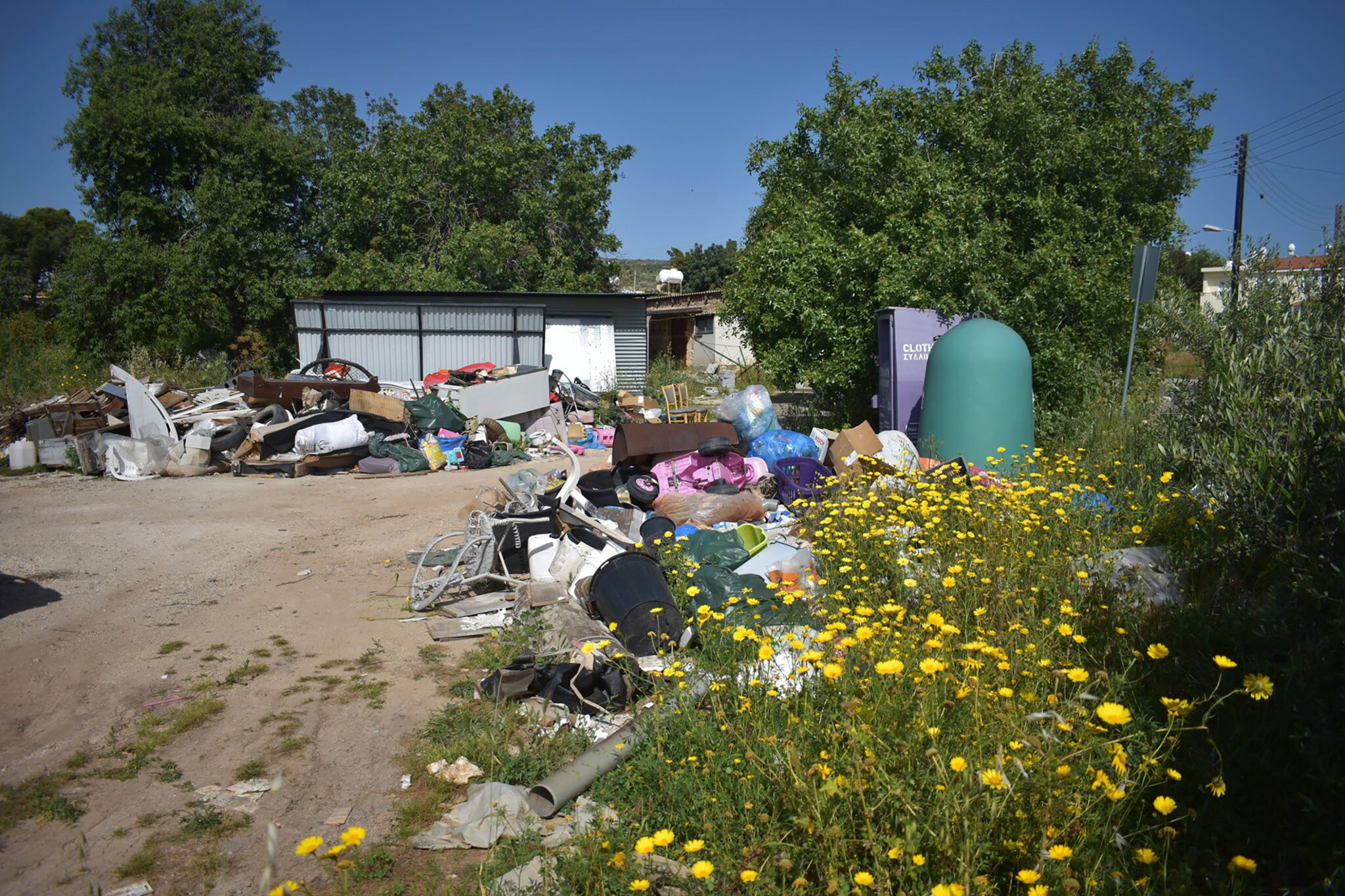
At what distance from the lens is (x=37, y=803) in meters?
3.40

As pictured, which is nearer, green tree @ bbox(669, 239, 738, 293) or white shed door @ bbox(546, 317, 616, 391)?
white shed door @ bbox(546, 317, 616, 391)

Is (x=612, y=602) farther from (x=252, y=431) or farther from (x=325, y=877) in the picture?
(x=252, y=431)

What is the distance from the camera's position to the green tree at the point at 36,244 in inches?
1179

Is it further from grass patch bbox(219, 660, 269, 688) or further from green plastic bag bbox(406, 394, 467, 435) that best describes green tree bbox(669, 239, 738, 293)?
grass patch bbox(219, 660, 269, 688)

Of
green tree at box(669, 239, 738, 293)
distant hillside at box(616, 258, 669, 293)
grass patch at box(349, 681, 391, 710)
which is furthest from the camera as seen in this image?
distant hillside at box(616, 258, 669, 293)

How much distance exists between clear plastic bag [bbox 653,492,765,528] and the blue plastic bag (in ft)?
5.01

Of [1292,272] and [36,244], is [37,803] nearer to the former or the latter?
[1292,272]

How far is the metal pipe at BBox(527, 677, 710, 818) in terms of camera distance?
125 inches

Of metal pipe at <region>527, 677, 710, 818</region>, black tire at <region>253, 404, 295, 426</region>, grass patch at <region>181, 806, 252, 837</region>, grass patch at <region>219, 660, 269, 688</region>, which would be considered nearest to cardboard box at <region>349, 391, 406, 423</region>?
black tire at <region>253, 404, 295, 426</region>

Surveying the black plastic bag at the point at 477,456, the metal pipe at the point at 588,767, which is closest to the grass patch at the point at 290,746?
the metal pipe at the point at 588,767

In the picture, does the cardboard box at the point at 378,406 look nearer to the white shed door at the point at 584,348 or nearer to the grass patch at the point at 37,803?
the white shed door at the point at 584,348

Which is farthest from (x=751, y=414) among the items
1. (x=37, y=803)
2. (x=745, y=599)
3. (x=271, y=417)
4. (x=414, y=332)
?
(x=414, y=332)

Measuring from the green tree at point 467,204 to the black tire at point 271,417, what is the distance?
1062 centimetres

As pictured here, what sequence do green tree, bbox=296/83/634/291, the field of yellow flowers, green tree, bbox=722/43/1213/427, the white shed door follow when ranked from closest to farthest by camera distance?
the field of yellow flowers
green tree, bbox=722/43/1213/427
the white shed door
green tree, bbox=296/83/634/291
